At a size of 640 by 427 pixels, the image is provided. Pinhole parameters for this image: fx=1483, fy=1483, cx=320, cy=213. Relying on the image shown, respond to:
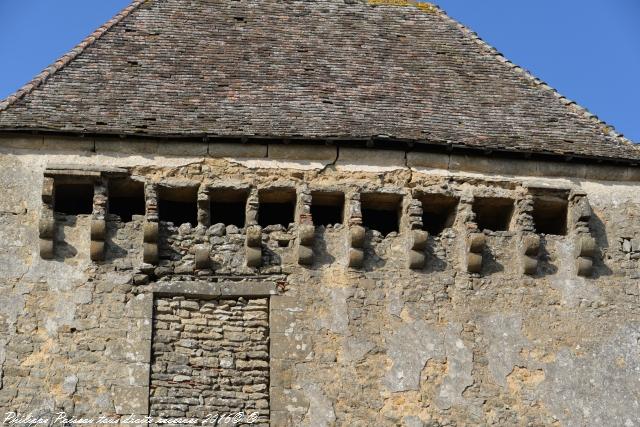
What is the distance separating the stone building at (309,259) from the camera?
14.8m

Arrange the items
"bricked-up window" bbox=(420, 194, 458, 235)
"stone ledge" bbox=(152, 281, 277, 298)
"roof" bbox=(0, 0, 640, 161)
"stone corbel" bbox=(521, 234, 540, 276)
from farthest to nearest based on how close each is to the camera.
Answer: "roof" bbox=(0, 0, 640, 161) < "bricked-up window" bbox=(420, 194, 458, 235) < "stone corbel" bbox=(521, 234, 540, 276) < "stone ledge" bbox=(152, 281, 277, 298)

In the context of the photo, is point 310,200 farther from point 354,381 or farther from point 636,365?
A: point 636,365

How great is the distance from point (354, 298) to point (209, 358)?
5.39 feet

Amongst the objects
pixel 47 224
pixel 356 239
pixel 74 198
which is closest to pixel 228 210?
pixel 356 239

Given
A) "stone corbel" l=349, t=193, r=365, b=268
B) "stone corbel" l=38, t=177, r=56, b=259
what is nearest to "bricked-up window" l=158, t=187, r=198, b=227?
"stone corbel" l=38, t=177, r=56, b=259

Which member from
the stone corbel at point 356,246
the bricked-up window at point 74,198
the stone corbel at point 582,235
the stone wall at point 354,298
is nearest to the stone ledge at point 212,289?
the stone wall at point 354,298

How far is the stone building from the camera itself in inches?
584

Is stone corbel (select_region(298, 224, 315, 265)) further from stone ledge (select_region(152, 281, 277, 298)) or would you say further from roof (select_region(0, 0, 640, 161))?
roof (select_region(0, 0, 640, 161))

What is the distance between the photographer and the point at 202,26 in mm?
18891

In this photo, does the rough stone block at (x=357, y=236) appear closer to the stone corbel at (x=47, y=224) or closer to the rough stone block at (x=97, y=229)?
the rough stone block at (x=97, y=229)

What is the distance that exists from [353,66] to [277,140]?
2638 millimetres

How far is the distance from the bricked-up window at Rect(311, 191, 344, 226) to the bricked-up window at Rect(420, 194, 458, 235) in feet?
2.94

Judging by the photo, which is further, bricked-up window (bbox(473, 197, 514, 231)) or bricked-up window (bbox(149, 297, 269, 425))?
bricked-up window (bbox(473, 197, 514, 231))

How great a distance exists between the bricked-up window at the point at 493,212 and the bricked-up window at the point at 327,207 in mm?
1461
